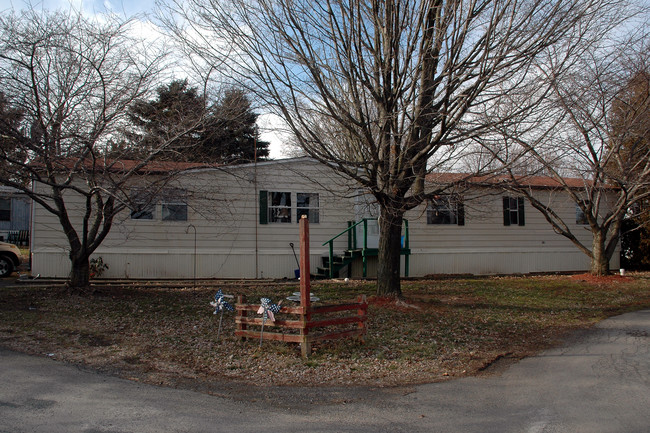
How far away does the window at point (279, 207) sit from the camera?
51.5 feet

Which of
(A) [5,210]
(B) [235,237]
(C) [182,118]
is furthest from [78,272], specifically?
(A) [5,210]

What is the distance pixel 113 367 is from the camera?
6301 mm

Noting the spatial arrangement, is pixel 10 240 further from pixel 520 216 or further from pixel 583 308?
pixel 583 308

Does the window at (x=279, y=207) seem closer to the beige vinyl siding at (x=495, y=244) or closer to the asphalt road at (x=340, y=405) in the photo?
the beige vinyl siding at (x=495, y=244)

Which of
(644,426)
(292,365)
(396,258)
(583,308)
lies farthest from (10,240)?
(644,426)

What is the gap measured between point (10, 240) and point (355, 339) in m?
24.3

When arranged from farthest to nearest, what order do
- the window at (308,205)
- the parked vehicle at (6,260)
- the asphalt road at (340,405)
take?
the window at (308,205) → the parked vehicle at (6,260) → the asphalt road at (340,405)

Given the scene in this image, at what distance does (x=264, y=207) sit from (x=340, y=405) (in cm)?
1085

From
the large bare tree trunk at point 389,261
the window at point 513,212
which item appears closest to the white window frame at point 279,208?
the large bare tree trunk at point 389,261

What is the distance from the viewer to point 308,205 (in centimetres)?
1606

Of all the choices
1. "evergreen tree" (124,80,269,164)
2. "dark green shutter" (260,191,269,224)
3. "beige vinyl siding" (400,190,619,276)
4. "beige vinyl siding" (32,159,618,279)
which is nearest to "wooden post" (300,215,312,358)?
"evergreen tree" (124,80,269,164)

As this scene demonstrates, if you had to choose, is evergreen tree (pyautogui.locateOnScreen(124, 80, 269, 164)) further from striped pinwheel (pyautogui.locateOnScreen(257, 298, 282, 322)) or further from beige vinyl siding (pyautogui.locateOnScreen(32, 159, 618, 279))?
striped pinwheel (pyautogui.locateOnScreen(257, 298, 282, 322))

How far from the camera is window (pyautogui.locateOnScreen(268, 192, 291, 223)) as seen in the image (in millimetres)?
15688

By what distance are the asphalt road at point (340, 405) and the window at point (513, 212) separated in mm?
12442
